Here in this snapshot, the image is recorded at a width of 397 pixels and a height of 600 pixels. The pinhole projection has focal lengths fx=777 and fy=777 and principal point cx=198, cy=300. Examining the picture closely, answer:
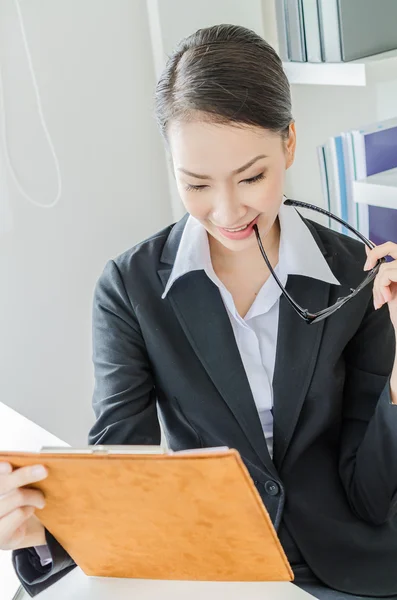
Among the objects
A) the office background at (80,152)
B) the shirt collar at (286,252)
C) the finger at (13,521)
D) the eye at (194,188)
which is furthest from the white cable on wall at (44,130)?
the finger at (13,521)

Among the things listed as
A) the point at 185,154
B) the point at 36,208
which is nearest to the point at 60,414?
the point at 36,208

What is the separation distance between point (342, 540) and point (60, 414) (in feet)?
2.91

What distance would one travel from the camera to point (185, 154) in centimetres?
94

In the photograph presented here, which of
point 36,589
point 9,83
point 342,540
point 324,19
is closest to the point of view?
point 36,589

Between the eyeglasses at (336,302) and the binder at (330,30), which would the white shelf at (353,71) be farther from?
the eyeglasses at (336,302)

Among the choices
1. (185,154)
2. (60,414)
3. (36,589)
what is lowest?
(60,414)

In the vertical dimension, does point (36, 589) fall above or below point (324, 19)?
below

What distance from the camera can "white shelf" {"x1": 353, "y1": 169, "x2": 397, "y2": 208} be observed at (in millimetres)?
1287

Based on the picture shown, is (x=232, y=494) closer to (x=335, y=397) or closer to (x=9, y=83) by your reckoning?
(x=335, y=397)

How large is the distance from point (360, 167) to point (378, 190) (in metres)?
0.09

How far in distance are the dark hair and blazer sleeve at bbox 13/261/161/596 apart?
25cm

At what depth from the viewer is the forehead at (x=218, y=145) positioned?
916 millimetres

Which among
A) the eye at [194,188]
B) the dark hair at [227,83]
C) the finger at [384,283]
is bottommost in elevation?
the finger at [384,283]

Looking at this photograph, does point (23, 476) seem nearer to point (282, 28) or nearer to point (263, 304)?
point (263, 304)
